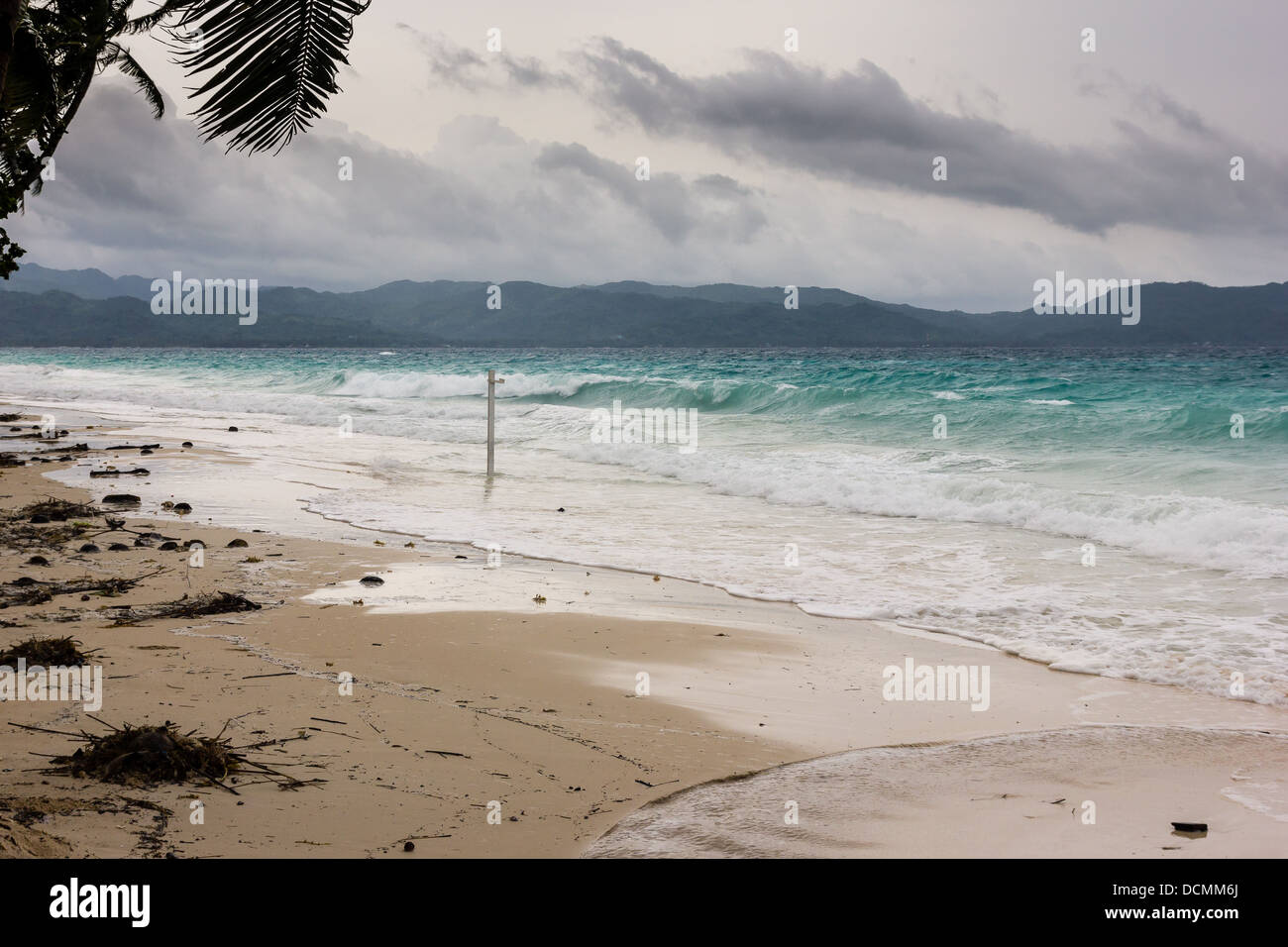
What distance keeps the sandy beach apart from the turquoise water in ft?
3.32

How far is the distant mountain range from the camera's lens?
395 feet

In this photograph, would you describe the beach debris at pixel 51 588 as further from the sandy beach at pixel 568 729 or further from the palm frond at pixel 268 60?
the palm frond at pixel 268 60

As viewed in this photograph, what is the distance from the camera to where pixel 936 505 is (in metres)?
13.1

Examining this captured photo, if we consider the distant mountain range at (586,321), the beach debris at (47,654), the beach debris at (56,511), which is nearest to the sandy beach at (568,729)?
the beach debris at (47,654)

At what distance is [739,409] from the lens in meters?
31.3

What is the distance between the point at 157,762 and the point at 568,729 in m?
1.87

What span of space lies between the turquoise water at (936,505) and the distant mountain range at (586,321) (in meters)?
A: 97.3

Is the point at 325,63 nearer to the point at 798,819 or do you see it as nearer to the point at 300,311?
the point at 798,819

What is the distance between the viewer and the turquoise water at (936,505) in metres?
7.74

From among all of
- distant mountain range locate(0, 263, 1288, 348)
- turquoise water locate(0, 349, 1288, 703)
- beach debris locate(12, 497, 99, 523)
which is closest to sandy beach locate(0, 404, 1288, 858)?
turquoise water locate(0, 349, 1288, 703)

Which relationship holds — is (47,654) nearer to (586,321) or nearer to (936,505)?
(936,505)

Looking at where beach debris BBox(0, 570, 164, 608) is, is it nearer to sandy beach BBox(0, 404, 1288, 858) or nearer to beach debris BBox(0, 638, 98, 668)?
sandy beach BBox(0, 404, 1288, 858)
